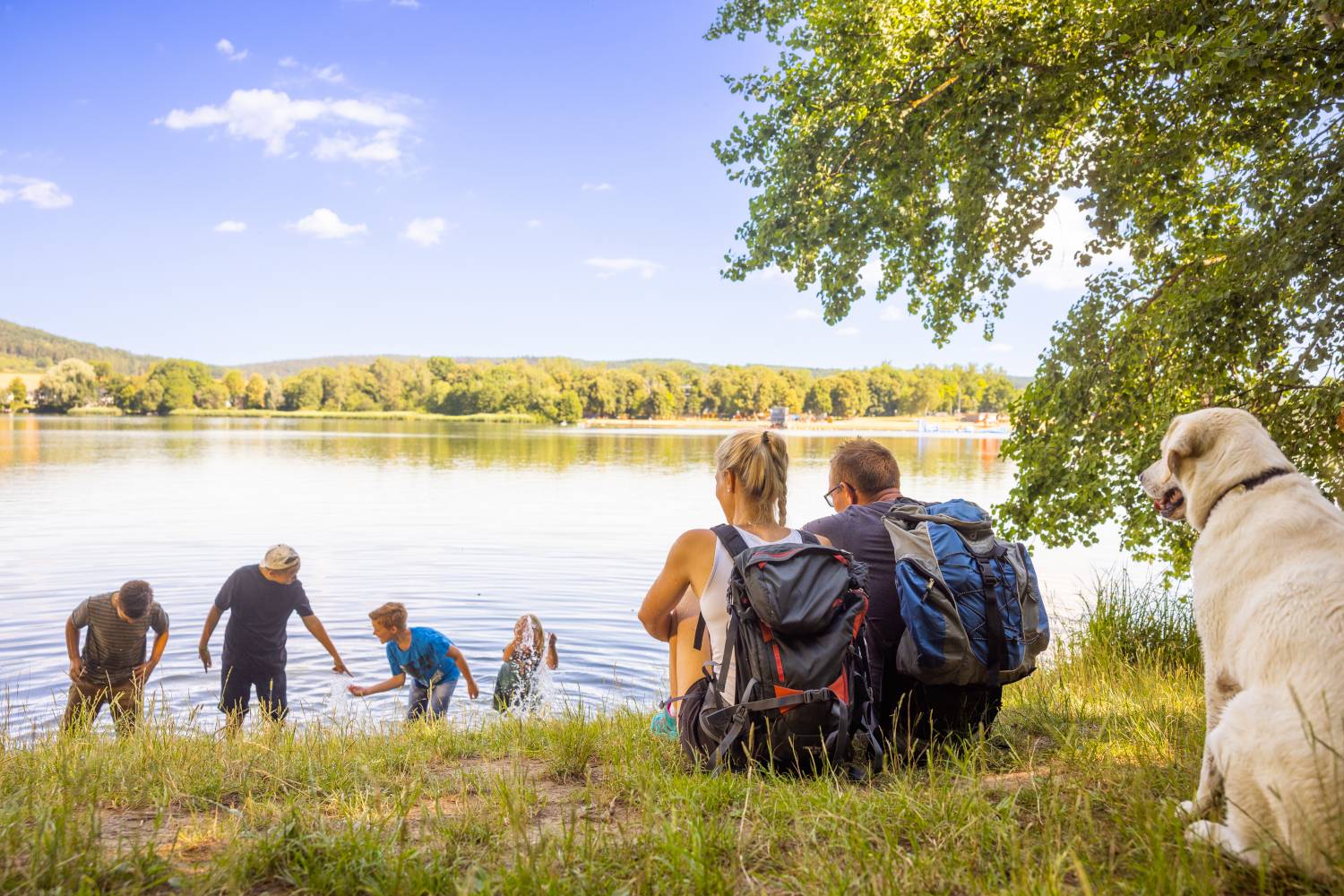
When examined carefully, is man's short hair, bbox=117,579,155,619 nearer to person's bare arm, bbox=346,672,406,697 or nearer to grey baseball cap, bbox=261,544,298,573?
grey baseball cap, bbox=261,544,298,573

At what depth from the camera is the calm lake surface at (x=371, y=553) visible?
10.3 m

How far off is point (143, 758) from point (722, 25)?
7832 millimetres

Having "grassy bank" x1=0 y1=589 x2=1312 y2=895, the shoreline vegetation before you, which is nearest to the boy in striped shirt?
"grassy bank" x1=0 y1=589 x2=1312 y2=895

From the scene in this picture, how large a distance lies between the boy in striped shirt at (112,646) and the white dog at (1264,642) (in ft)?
24.9

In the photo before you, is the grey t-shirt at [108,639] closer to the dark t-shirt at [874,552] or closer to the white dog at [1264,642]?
the dark t-shirt at [874,552]

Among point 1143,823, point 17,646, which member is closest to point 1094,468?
point 1143,823

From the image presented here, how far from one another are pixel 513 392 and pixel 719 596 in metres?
142

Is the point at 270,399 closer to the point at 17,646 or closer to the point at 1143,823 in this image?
the point at 17,646

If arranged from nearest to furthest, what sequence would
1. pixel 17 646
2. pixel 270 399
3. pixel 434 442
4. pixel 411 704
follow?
pixel 411 704 < pixel 17 646 < pixel 434 442 < pixel 270 399

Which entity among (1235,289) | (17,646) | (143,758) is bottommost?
(17,646)

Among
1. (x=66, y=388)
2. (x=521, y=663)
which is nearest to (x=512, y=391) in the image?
(x=66, y=388)

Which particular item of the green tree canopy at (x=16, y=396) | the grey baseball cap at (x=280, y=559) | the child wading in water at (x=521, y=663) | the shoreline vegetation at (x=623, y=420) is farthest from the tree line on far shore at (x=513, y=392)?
the grey baseball cap at (x=280, y=559)

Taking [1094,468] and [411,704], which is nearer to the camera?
[1094,468]

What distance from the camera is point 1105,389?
6.84 metres
